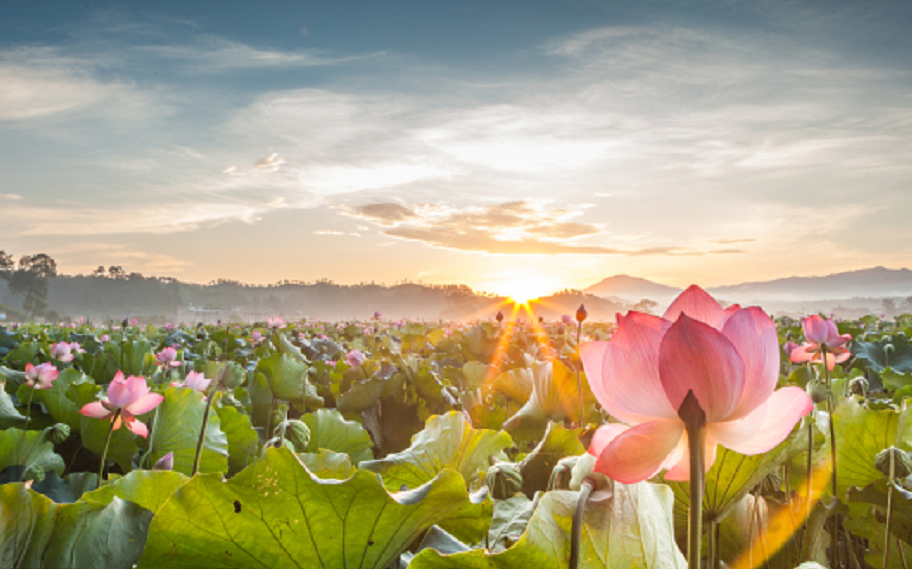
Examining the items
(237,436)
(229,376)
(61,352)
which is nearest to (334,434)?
(237,436)

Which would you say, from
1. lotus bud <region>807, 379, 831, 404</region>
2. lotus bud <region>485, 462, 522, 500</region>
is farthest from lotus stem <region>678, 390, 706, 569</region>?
lotus bud <region>807, 379, 831, 404</region>

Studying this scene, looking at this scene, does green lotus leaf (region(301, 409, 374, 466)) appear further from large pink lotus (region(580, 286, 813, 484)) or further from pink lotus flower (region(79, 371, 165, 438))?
large pink lotus (region(580, 286, 813, 484))

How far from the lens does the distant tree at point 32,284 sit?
8200cm

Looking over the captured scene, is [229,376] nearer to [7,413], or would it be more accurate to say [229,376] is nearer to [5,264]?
[7,413]

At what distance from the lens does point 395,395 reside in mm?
3375

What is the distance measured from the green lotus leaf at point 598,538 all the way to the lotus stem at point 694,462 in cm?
13

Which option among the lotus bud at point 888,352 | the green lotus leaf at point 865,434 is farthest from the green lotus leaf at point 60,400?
the lotus bud at point 888,352

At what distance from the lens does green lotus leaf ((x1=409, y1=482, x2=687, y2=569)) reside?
631mm

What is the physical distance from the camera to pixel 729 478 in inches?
43.2

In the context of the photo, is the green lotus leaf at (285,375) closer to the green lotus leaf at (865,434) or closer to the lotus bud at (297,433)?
the lotus bud at (297,433)

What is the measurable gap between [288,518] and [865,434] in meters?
1.65

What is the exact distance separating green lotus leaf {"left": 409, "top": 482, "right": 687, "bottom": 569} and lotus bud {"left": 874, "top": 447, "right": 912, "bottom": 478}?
3.16ft

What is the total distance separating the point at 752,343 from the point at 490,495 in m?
0.51

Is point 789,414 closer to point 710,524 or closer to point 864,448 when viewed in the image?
point 710,524
